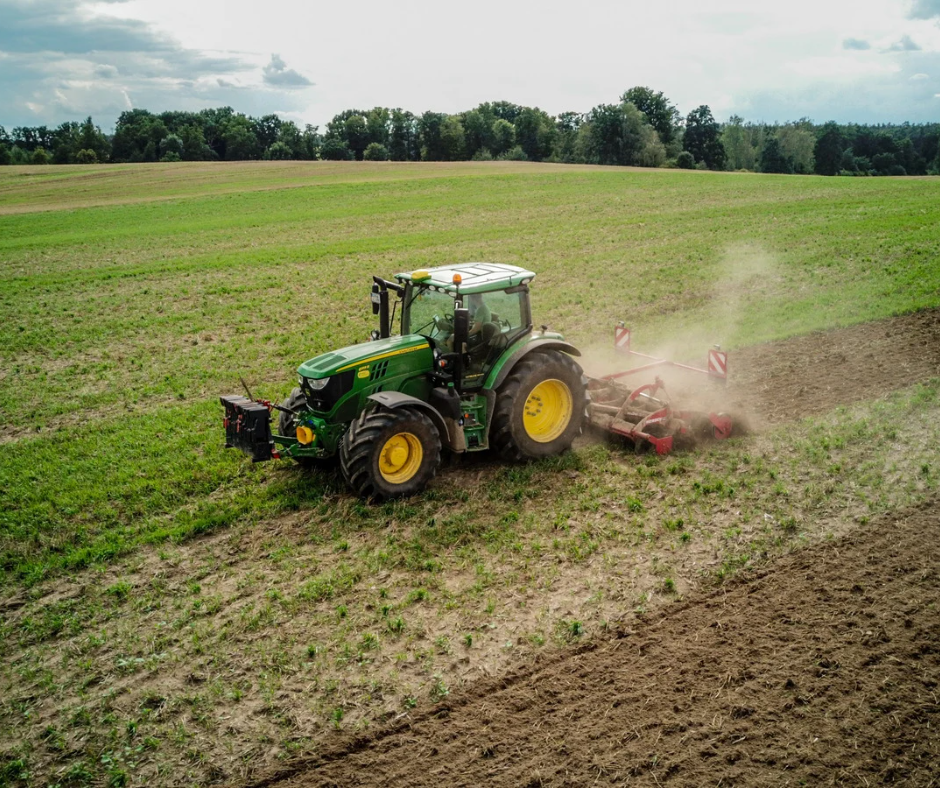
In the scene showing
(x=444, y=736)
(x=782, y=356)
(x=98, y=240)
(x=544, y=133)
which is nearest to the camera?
(x=444, y=736)

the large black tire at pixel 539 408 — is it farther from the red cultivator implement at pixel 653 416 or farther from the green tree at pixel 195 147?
the green tree at pixel 195 147

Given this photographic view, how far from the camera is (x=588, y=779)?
5348 millimetres

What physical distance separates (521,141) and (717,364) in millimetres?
103040

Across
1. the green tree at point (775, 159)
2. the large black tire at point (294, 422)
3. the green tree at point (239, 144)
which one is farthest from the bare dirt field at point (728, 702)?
the green tree at point (239, 144)

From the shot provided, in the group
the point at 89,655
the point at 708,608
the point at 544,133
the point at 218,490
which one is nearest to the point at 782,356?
the point at 708,608

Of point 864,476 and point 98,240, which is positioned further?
point 98,240

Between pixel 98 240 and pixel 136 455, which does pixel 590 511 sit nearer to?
pixel 136 455

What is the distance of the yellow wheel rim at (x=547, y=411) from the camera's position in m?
10.1

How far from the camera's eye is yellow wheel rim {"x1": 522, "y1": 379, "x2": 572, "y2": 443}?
10133 mm

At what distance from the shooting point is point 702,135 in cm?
10262

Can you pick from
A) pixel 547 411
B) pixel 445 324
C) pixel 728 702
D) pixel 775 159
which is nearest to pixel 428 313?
pixel 445 324

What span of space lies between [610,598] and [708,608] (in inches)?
35.6

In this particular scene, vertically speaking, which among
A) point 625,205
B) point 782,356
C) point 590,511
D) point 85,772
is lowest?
point 85,772

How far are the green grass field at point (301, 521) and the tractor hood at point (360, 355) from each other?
154 centimetres
